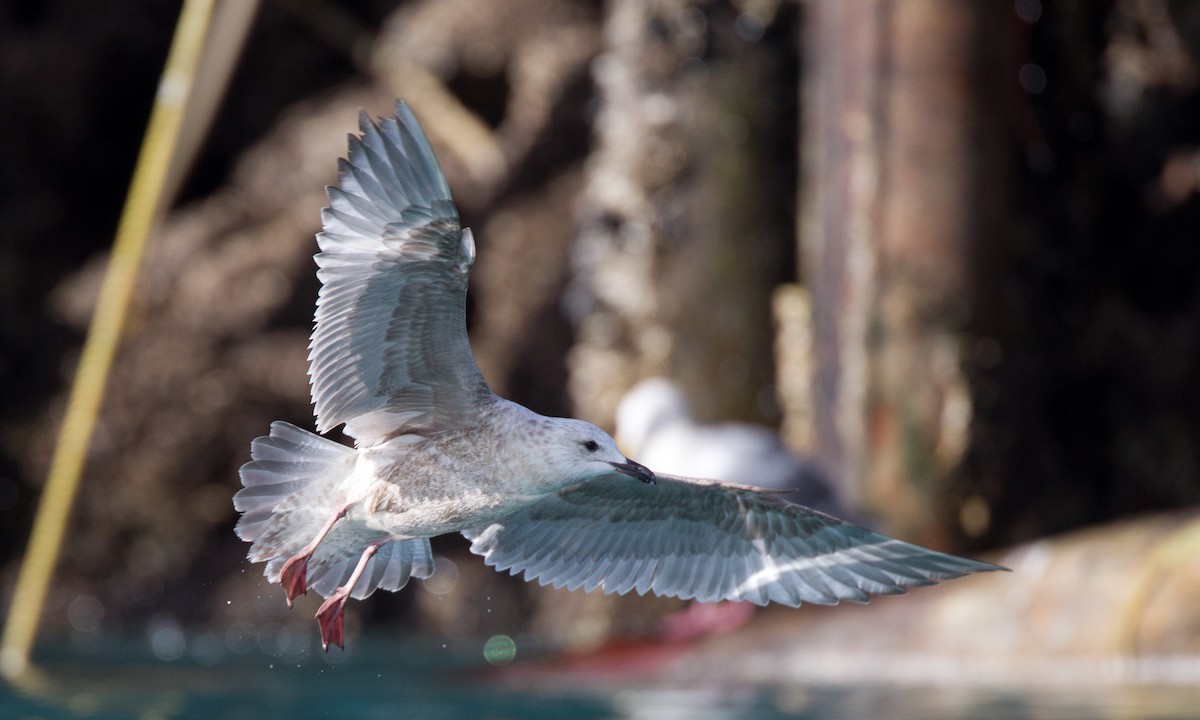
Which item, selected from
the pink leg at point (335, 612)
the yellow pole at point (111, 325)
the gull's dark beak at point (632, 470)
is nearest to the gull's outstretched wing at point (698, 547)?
the gull's dark beak at point (632, 470)

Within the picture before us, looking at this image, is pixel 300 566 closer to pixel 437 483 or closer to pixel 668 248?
pixel 437 483

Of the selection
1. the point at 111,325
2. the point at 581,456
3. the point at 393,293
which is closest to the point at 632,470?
the point at 581,456

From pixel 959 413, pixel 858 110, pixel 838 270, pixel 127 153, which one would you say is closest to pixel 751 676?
pixel 959 413

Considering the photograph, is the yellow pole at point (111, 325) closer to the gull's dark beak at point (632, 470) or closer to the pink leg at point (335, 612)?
the pink leg at point (335, 612)

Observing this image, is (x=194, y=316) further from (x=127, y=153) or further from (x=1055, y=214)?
(x=1055, y=214)

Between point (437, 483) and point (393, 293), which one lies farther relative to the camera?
point (437, 483)

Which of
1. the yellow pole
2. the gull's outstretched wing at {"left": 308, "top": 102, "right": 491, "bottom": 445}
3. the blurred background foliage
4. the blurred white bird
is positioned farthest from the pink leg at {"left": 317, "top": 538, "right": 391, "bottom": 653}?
the yellow pole
